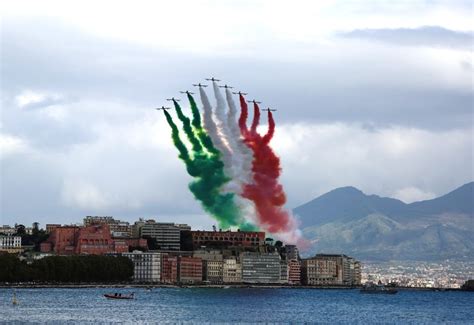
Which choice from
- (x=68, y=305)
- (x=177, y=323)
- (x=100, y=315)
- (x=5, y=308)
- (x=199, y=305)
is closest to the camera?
(x=177, y=323)

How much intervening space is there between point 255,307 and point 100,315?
39084mm

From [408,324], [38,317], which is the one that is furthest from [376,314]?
[38,317]

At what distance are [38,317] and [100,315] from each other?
11.1 meters

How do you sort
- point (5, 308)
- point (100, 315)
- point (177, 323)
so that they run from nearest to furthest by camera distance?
1. point (177, 323)
2. point (100, 315)
3. point (5, 308)

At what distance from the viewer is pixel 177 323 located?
485 ft

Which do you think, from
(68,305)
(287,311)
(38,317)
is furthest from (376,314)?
(38,317)

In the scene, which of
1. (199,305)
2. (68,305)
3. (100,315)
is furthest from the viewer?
(199,305)

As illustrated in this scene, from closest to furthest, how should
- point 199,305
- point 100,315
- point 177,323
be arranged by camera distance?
point 177,323, point 100,315, point 199,305

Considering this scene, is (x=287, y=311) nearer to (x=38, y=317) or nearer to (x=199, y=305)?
(x=199, y=305)

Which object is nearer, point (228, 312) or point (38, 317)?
point (38, 317)

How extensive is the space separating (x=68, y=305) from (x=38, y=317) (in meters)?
33.6

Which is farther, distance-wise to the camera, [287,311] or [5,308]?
[287,311]

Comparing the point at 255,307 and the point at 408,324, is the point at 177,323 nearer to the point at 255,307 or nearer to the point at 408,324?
the point at 408,324

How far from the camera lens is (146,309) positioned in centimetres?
17700
